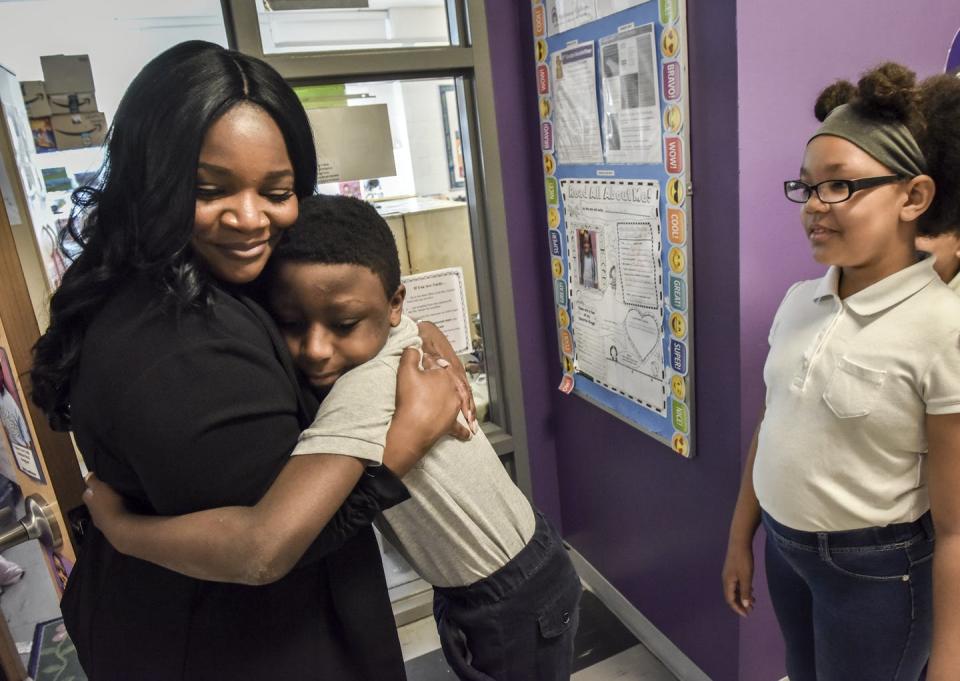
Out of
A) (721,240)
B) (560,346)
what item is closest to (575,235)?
(560,346)

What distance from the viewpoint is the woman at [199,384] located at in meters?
0.71

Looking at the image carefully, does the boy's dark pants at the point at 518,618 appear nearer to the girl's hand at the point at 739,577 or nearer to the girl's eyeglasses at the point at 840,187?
the girl's hand at the point at 739,577

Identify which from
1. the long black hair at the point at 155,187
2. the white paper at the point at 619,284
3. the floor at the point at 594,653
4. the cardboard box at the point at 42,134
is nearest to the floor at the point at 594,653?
the floor at the point at 594,653

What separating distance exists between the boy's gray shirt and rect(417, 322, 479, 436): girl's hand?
32 mm

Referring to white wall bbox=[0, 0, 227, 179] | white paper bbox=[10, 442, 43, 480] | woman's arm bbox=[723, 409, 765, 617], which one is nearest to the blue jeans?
woman's arm bbox=[723, 409, 765, 617]

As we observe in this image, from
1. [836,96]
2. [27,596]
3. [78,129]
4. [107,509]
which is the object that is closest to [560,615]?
[107,509]

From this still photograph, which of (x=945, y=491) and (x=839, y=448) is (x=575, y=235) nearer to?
(x=839, y=448)

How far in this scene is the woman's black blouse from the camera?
70 centimetres

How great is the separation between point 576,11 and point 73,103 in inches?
50.0

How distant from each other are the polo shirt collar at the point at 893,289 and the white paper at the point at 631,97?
591mm

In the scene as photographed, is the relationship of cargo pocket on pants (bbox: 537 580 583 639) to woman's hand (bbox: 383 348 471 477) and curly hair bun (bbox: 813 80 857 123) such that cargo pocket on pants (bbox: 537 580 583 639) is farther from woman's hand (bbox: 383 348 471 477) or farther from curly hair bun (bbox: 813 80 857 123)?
curly hair bun (bbox: 813 80 857 123)

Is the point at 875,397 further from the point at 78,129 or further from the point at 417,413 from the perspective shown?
the point at 78,129

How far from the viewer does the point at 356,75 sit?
5.98 ft

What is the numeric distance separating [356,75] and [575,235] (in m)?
0.75
